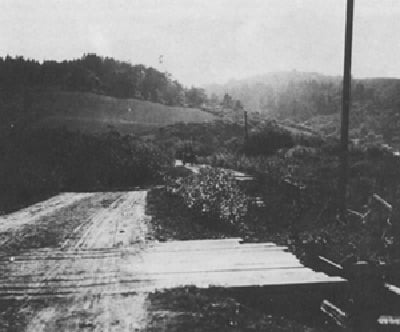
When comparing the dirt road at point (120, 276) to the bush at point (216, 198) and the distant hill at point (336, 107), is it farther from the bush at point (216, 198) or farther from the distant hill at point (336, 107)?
the distant hill at point (336, 107)

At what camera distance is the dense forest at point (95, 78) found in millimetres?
67062

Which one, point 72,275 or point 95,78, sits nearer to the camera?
point 72,275

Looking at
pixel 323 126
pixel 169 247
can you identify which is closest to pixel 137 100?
pixel 323 126

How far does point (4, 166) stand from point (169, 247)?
41.7ft

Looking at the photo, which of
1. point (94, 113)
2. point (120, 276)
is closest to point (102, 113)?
point (94, 113)

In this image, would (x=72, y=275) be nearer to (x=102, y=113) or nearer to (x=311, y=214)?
(x=311, y=214)

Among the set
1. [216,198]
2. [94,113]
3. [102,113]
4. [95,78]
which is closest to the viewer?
[216,198]

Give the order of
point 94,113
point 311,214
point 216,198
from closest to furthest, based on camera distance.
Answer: point 311,214 < point 216,198 < point 94,113

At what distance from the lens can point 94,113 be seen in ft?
197

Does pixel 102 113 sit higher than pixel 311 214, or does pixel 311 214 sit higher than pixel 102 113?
pixel 102 113

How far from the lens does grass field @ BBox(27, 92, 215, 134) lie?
53.2 meters

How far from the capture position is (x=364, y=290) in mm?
6715

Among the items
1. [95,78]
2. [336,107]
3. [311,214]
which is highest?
[95,78]

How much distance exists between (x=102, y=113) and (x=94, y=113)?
1.35 metres
